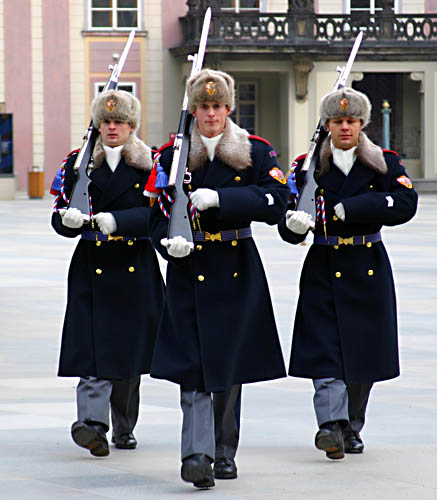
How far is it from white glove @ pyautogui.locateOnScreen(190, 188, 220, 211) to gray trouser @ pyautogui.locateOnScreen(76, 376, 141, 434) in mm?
1194

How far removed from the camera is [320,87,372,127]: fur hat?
6719 millimetres

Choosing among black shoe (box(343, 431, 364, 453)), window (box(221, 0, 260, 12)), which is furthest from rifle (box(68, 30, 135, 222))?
window (box(221, 0, 260, 12))

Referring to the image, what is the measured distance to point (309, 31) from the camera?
127 feet

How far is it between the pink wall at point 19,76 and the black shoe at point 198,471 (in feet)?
116

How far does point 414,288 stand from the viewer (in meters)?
14.4

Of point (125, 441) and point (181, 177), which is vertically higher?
point (181, 177)

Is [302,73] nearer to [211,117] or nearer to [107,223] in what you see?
[107,223]

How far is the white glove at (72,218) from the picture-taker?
22.0 feet

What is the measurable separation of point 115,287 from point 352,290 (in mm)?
1175

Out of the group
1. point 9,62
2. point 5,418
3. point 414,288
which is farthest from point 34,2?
point 5,418

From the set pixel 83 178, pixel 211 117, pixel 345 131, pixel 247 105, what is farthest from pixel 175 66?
pixel 211 117

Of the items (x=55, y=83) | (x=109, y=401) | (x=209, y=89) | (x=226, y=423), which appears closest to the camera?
(x=209, y=89)

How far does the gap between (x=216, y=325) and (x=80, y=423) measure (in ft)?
2.93

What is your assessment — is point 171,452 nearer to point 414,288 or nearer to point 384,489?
point 384,489
